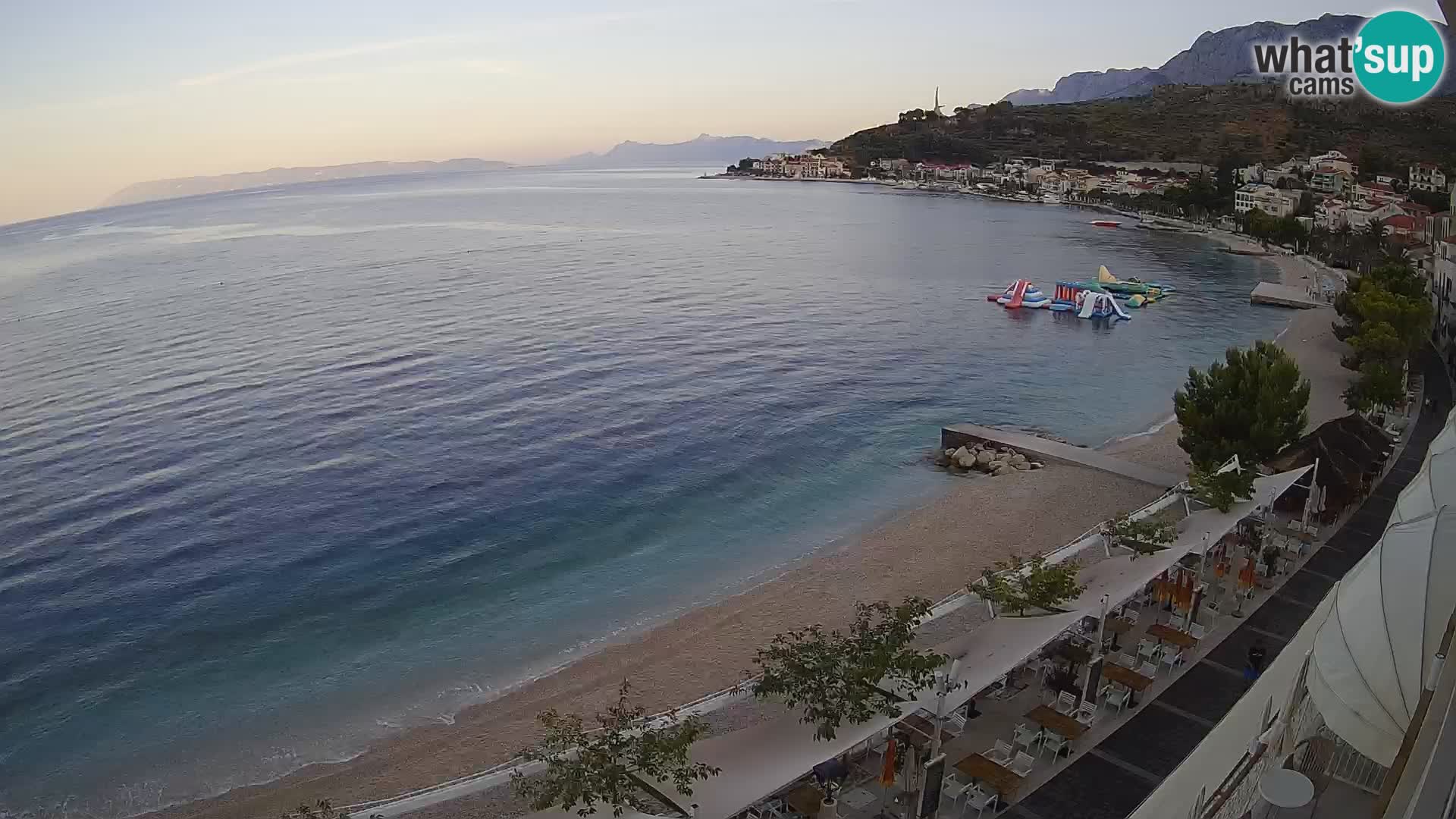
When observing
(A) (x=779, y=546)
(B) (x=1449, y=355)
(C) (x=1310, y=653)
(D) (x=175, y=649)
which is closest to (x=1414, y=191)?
(B) (x=1449, y=355)

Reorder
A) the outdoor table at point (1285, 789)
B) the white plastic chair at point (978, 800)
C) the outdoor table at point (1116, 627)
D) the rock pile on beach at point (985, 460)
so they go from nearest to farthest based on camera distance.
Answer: the outdoor table at point (1285, 789)
the white plastic chair at point (978, 800)
the outdoor table at point (1116, 627)
the rock pile on beach at point (985, 460)

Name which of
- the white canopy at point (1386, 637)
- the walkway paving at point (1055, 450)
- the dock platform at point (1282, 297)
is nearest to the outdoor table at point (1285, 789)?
the white canopy at point (1386, 637)

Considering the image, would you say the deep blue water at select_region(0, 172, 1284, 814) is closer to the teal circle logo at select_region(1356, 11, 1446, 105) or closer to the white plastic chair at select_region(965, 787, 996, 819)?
the white plastic chair at select_region(965, 787, 996, 819)

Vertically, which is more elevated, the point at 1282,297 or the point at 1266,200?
the point at 1266,200

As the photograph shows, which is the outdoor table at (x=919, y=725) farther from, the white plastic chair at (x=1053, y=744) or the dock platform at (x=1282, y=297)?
the dock platform at (x=1282, y=297)

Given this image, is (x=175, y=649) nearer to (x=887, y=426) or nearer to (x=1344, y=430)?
(x=887, y=426)

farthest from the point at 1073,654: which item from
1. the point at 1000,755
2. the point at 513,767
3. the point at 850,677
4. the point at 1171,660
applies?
the point at 513,767

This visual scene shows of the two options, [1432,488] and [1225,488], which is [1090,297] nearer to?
[1225,488]
